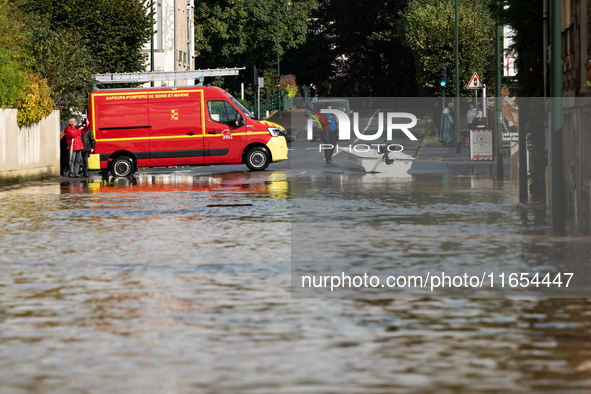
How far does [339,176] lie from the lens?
28.7 m

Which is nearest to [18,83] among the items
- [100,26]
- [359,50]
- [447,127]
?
[100,26]

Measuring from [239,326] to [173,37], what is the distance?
57.0 metres

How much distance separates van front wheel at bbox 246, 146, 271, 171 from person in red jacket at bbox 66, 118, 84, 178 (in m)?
4.75

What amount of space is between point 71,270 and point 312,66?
87.3 m

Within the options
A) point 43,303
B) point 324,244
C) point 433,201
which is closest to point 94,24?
point 433,201

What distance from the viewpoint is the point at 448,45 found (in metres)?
53.2

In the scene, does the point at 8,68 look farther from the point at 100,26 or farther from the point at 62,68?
the point at 100,26

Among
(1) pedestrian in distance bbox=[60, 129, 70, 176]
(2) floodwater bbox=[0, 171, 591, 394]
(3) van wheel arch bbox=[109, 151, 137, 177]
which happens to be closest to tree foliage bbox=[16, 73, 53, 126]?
(1) pedestrian in distance bbox=[60, 129, 70, 176]

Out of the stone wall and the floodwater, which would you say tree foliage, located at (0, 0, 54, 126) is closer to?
the stone wall

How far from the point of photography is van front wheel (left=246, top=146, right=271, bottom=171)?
31656mm

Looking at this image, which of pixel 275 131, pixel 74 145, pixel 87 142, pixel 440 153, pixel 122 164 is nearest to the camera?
pixel 74 145

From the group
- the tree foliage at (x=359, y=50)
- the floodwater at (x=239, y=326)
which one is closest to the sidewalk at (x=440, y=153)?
the floodwater at (x=239, y=326)

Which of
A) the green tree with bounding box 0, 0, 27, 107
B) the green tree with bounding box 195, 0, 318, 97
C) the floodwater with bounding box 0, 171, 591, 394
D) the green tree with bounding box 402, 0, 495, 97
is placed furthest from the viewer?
the green tree with bounding box 195, 0, 318, 97

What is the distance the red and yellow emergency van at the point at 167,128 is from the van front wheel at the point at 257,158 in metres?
0.25
